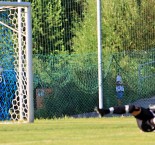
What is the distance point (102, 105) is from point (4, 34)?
4.32 m

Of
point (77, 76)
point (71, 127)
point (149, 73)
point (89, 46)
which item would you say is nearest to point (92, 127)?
point (71, 127)

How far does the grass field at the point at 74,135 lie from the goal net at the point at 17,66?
108 inches

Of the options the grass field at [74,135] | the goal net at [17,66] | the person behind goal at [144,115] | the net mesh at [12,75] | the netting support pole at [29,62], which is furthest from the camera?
the net mesh at [12,75]

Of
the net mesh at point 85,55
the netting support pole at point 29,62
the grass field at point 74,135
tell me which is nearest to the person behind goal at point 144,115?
the grass field at point 74,135

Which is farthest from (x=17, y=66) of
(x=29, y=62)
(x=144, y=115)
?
(x=144, y=115)

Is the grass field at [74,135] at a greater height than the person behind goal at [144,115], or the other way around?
the person behind goal at [144,115]

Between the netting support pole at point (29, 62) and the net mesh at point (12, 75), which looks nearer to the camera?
the netting support pole at point (29, 62)

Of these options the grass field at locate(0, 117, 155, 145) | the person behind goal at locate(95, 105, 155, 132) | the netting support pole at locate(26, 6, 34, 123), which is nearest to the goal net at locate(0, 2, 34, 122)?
the netting support pole at locate(26, 6, 34, 123)

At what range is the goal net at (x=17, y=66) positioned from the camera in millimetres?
21250

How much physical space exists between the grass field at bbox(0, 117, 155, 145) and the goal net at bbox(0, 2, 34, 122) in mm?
2733

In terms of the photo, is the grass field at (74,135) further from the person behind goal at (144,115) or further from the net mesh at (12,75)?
the net mesh at (12,75)

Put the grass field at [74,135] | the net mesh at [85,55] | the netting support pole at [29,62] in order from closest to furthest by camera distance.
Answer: the grass field at [74,135] → the netting support pole at [29,62] → the net mesh at [85,55]

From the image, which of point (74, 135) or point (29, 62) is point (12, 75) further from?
point (74, 135)

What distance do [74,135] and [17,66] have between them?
731cm
